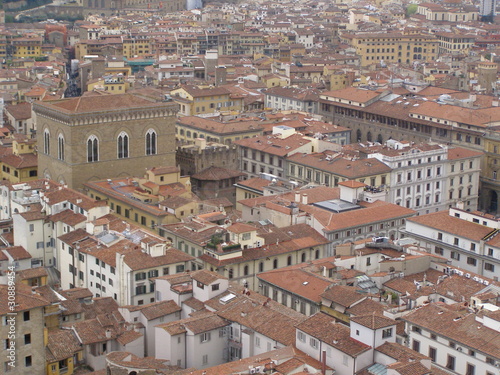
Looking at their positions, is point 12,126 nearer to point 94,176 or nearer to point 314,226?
point 94,176

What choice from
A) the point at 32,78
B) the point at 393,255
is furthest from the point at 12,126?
the point at 393,255

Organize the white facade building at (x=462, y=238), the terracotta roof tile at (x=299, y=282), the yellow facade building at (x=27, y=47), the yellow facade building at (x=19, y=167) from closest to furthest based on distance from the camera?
the terracotta roof tile at (x=299, y=282) < the white facade building at (x=462, y=238) < the yellow facade building at (x=19, y=167) < the yellow facade building at (x=27, y=47)

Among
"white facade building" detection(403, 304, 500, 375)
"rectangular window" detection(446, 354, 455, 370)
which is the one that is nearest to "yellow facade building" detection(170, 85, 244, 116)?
"white facade building" detection(403, 304, 500, 375)

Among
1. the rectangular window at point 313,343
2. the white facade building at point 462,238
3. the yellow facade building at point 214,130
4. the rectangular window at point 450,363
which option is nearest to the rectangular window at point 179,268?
the rectangular window at point 313,343

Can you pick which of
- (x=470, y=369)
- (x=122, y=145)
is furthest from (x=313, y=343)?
(x=122, y=145)

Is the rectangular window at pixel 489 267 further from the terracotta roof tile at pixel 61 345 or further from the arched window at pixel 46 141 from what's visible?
the arched window at pixel 46 141

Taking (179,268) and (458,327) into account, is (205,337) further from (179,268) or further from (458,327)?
(458,327)
